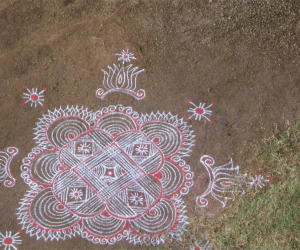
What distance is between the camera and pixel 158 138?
3.59 metres

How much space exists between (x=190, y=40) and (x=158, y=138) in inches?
53.4

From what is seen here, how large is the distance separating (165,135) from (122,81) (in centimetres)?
88

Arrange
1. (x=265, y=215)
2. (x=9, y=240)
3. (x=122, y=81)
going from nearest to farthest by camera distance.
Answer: (x=265, y=215) < (x=9, y=240) < (x=122, y=81)

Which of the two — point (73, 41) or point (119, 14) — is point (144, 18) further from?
point (73, 41)

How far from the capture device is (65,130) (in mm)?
3668

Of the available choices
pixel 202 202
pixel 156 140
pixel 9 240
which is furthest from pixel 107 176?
pixel 9 240

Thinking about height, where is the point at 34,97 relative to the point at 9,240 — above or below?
above

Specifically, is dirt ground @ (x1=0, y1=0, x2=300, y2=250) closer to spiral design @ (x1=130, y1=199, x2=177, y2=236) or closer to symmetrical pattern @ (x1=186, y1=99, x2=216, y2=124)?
symmetrical pattern @ (x1=186, y1=99, x2=216, y2=124)

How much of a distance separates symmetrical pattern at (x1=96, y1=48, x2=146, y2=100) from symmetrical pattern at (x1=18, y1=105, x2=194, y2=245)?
0.22 meters

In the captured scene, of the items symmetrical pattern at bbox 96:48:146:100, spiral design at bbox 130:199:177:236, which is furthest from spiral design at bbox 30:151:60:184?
spiral design at bbox 130:199:177:236

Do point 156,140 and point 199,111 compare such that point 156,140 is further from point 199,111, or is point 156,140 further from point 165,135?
point 199,111

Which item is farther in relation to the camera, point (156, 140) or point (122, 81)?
point (122, 81)

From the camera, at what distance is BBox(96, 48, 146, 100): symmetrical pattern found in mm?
3715

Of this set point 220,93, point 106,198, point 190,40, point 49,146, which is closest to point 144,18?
point 190,40
